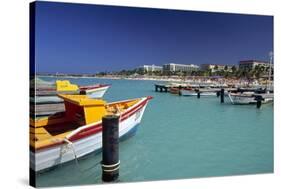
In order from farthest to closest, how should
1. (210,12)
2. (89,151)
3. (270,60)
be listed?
(270,60) < (210,12) < (89,151)

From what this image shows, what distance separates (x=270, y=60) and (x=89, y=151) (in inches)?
134

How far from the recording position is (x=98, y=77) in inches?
245

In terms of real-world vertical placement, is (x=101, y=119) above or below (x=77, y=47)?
below

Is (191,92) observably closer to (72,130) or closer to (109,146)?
(109,146)

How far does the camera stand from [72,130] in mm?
5668

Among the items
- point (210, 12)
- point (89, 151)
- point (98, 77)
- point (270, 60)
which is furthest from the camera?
point (270, 60)

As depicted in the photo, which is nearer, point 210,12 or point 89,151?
point 89,151

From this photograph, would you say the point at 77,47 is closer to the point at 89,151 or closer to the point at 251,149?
the point at 89,151

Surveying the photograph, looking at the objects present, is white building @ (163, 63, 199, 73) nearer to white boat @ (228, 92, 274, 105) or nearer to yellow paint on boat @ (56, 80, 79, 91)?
yellow paint on boat @ (56, 80, 79, 91)

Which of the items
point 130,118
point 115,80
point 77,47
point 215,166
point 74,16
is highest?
point 74,16

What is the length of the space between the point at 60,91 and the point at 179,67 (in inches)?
73.7

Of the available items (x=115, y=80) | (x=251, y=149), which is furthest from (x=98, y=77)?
(x=251, y=149)

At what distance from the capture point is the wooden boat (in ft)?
17.5

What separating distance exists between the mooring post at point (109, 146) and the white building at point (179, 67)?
4.45 feet
